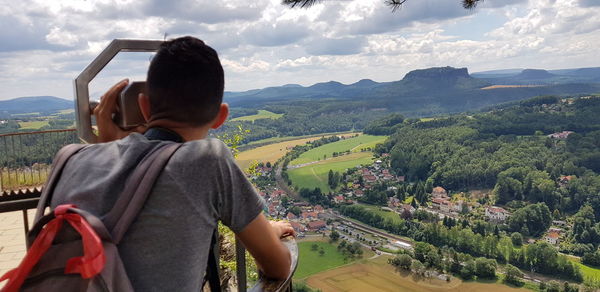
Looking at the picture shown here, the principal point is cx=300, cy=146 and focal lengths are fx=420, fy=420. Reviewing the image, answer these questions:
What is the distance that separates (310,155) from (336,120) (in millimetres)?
32661

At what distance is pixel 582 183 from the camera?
157 ft

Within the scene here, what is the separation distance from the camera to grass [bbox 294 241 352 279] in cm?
3378

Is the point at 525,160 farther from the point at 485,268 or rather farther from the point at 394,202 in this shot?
the point at 485,268

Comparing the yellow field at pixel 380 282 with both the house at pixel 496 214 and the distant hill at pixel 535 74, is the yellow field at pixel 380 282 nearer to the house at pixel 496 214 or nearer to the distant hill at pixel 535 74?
the house at pixel 496 214

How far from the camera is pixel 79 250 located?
1.95ft

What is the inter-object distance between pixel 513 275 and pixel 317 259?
15.4 m

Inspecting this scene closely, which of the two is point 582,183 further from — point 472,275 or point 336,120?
point 336,120

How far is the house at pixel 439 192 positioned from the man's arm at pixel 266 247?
54.9 meters

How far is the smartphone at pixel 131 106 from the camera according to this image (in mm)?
851

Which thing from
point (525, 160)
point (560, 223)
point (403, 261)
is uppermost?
point (525, 160)

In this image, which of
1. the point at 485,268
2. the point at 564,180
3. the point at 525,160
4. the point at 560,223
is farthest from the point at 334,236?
the point at 525,160

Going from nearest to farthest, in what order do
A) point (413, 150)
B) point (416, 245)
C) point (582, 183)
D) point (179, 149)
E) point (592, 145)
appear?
1. point (179, 149)
2. point (416, 245)
3. point (582, 183)
4. point (592, 145)
5. point (413, 150)

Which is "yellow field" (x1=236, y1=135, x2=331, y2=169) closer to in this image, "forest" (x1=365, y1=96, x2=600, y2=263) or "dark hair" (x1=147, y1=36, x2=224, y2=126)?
"forest" (x1=365, y1=96, x2=600, y2=263)

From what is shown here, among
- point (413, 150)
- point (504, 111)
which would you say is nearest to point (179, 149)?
point (413, 150)
